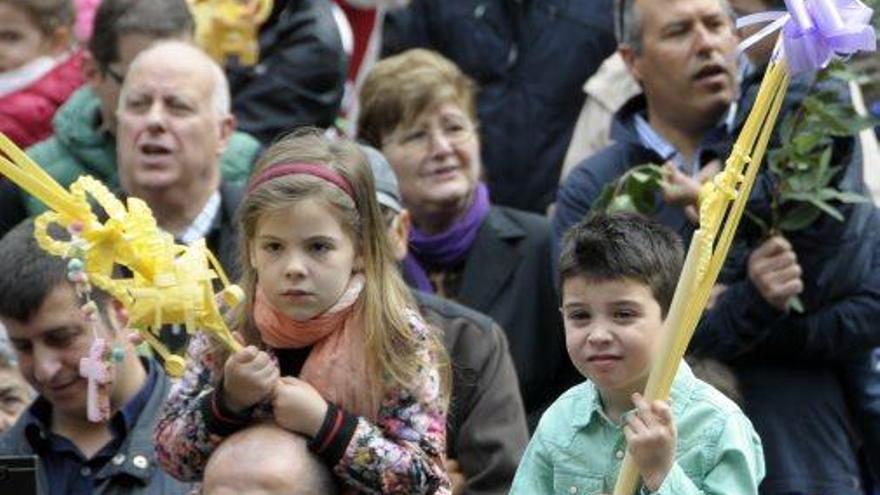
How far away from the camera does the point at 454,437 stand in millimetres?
7527

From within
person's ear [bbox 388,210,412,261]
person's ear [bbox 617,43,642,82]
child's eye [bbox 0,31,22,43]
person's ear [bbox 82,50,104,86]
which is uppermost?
person's ear [bbox 617,43,642,82]

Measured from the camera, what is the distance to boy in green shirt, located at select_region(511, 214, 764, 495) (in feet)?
19.2

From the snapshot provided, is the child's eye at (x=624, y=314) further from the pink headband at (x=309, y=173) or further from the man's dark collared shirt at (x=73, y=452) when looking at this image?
the man's dark collared shirt at (x=73, y=452)

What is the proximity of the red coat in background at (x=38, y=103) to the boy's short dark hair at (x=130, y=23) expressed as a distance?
1.62 ft

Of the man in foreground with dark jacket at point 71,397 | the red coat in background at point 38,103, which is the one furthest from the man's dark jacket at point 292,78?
the man in foreground with dark jacket at point 71,397

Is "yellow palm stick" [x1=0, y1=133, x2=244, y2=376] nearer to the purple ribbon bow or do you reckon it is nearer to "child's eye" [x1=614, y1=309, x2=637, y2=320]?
"child's eye" [x1=614, y1=309, x2=637, y2=320]

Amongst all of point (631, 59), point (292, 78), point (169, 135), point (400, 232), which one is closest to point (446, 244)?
point (400, 232)

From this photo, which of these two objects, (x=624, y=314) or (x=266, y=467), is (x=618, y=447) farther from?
(x=266, y=467)

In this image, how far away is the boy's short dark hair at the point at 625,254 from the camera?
595 cm

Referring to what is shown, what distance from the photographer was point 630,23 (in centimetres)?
845

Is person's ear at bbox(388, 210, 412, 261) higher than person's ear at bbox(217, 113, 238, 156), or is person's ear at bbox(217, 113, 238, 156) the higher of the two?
person's ear at bbox(217, 113, 238, 156)

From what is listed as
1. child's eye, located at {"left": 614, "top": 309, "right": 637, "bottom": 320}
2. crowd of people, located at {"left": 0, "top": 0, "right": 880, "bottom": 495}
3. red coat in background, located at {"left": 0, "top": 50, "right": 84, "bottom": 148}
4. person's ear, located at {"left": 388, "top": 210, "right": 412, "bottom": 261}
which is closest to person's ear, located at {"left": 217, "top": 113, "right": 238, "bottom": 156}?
crowd of people, located at {"left": 0, "top": 0, "right": 880, "bottom": 495}

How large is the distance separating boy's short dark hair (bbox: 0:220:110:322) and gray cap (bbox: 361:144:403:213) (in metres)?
1.01

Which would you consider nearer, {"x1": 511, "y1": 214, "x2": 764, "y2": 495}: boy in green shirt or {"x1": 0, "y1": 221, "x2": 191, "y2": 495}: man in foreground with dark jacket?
{"x1": 511, "y1": 214, "x2": 764, "y2": 495}: boy in green shirt
